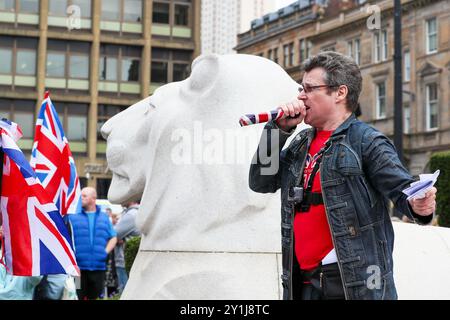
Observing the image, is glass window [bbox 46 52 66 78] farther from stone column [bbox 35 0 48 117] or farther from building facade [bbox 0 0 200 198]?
stone column [bbox 35 0 48 117]

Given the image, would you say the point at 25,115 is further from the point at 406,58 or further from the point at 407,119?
the point at 406,58

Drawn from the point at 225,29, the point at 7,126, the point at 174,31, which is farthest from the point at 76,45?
the point at 7,126

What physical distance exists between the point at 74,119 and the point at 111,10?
20.5ft

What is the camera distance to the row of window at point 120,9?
44688mm

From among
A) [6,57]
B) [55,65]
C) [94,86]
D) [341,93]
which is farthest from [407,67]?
[341,93]

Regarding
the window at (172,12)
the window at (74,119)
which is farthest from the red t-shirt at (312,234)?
the window at (172,12)

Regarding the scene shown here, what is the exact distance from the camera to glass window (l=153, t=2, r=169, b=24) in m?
45.9

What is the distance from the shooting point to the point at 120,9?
4553cm

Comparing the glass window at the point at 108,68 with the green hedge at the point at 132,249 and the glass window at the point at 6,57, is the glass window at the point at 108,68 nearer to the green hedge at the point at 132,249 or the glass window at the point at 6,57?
the glass window at the point at 6,57

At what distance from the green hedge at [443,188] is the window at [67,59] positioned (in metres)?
36.5
